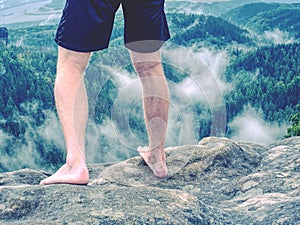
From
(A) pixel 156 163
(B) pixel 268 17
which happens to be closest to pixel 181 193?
(A) pixel 156 163

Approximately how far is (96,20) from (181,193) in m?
0.93

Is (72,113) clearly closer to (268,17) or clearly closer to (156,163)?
(156,163)

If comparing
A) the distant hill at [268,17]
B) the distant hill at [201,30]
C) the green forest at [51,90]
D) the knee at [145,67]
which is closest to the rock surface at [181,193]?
the knee at [145,67]

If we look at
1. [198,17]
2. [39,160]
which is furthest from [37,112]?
[198,17]

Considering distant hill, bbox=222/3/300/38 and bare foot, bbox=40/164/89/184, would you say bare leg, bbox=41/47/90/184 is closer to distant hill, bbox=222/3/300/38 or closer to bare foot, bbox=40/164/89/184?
bare foot, bbox=40/164/89/184

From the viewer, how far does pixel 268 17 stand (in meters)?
165

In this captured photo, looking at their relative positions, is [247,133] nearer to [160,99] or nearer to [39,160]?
[39,160]

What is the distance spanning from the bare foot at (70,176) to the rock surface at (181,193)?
0.30ft

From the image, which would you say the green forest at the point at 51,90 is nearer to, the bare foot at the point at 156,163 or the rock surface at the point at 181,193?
the rock surface at the point at 181,193

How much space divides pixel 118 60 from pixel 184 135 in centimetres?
67

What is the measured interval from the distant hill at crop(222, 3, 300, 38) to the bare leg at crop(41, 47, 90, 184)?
152662 millimetres

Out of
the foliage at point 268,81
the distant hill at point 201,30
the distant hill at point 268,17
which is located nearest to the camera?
the foliage at point 268,81

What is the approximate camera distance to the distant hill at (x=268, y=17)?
500 ft

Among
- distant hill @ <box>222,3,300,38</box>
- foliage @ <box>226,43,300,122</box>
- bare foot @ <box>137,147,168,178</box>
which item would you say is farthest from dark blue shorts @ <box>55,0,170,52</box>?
distant hill @ <box>222,3,300,38</box>
